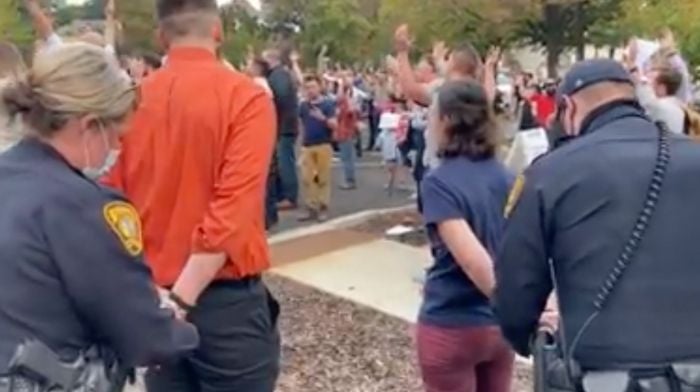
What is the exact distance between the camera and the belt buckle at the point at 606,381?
3738mm

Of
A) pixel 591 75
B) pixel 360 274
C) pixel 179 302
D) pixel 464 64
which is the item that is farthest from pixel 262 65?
pixel 591 75

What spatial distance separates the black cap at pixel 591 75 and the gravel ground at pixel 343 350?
11.0 feet

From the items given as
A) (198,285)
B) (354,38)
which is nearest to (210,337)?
(198,285)

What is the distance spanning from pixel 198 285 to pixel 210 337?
0.69ft

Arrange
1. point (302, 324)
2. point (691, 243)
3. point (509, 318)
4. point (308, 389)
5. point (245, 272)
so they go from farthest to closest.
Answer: point (302, 324)
point (308, 389)
point (245, 272)
point (509, 318)
point (691, 243)

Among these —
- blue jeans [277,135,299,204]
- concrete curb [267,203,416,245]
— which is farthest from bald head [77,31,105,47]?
blue jeans [277,135,299,204]

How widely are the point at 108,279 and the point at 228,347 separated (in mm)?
1208

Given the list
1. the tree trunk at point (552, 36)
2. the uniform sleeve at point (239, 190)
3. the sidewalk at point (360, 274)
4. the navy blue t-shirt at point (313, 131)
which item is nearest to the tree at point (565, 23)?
the tree trunk at point (552, 36)

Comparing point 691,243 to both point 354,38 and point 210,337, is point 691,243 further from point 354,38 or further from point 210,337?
point 354,38

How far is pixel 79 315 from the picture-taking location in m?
3.20

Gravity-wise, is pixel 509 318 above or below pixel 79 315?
below

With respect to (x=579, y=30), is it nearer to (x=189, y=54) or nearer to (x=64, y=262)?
(x=189, y=54)

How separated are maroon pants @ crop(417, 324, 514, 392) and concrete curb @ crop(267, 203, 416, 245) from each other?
750 cm

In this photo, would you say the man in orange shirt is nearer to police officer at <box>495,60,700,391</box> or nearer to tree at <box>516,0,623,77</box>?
police officer at <box>495,60,700,391</box>
